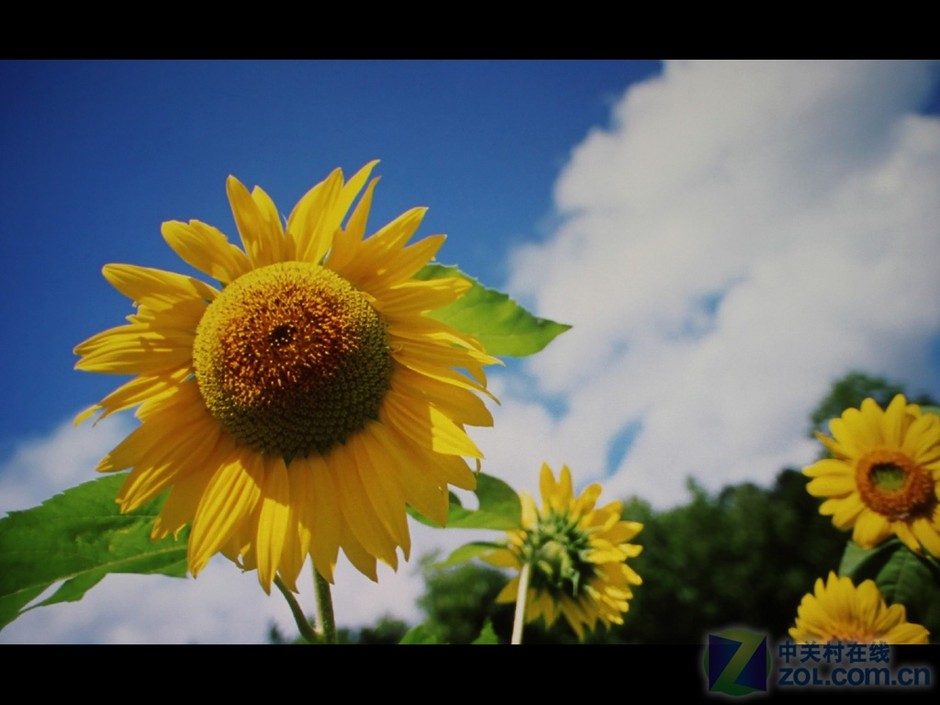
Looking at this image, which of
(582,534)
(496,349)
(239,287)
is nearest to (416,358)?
(496,349)

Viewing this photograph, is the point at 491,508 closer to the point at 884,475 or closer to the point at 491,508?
the point at 491,508

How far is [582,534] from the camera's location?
2.43m

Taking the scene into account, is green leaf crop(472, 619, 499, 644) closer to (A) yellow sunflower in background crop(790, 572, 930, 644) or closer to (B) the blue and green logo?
(B) the blue and green logo

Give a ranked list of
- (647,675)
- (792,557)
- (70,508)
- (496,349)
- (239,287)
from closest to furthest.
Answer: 1. (647,675)
2. (70,508)
3. (239,287)
4. (496,349)
5. (792,557)

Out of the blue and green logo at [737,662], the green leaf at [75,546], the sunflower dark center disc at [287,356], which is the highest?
the sunflower dark center disc at [287,356]

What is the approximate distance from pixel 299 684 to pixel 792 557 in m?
24.4

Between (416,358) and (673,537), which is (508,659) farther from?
(673,537)

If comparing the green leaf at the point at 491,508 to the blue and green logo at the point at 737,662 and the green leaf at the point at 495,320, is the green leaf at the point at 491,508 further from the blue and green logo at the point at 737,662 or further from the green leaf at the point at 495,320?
the blue and green logo at the point at 737,662

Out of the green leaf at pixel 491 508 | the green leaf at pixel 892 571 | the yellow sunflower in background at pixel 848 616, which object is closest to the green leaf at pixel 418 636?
the green leaf at pixel 491 508

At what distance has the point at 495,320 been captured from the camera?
4.18 feet

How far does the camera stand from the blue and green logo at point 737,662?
108 centimetres

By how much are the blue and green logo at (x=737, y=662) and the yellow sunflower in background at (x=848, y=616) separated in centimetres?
65

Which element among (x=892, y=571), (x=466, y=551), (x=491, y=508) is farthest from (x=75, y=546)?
(x=892, y=571)

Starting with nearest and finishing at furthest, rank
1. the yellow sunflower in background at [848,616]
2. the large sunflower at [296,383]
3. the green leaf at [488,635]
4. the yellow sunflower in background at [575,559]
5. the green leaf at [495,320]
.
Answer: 1. the large sunflower at [296,383]
2. the green leaf at [495,320]
3. the green leaf at [488,635]
4. the yellow sunflower in background at [848,616]
5. the yellow sunflower in background at [575,559]
